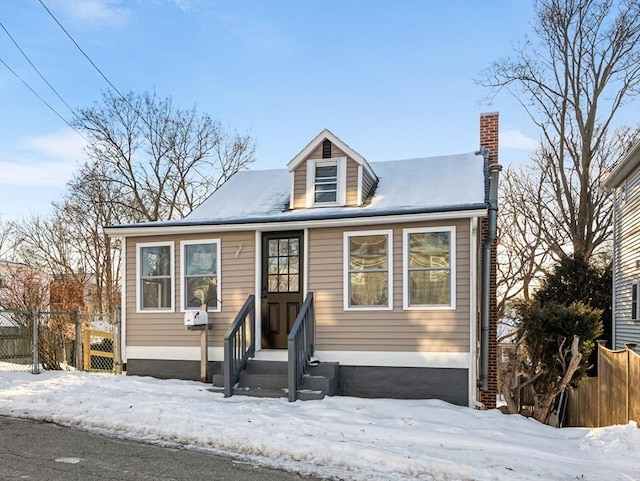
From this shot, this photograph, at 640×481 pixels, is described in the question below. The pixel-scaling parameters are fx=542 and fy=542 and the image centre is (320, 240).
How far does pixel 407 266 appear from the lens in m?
8.93

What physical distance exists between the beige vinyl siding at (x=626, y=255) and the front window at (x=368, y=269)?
281 inches

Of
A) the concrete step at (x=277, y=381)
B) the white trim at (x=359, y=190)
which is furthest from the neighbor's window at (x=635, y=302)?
the concrete step at (x=277, y=381)

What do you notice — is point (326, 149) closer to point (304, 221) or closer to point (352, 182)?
point (352, 182)

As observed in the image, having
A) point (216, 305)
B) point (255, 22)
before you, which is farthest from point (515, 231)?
point (216, 305)

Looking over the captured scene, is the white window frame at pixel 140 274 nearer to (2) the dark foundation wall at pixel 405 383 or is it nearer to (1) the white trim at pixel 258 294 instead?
(1) the white trim at pixel 258 294

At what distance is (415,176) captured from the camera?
11.3 metres

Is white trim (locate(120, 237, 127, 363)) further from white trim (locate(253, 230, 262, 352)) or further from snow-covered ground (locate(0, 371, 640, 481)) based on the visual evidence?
white trim (locate(253, 230, 262, 352))

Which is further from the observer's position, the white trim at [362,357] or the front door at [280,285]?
the front door at [280,285]

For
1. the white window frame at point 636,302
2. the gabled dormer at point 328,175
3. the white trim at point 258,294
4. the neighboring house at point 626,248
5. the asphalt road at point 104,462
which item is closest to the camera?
the asphalt road at point 104,462

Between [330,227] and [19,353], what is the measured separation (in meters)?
8.60

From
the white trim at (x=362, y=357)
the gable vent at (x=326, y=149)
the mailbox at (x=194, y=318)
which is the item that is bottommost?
the white trim at (x=362, y=357)

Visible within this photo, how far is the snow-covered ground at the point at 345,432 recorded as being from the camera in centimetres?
514

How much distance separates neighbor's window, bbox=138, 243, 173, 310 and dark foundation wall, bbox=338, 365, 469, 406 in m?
3.70

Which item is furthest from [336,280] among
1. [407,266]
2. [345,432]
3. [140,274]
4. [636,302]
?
[636,302]
